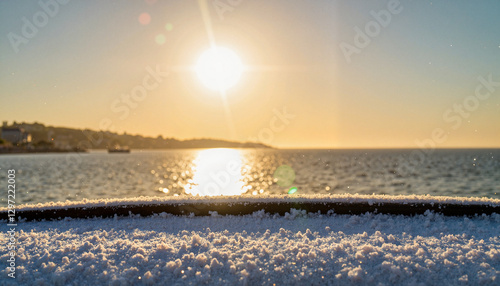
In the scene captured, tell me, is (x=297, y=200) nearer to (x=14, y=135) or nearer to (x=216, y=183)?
(x=216, y=183)

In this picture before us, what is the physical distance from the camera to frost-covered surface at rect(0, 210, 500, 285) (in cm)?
579

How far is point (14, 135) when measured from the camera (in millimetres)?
139125

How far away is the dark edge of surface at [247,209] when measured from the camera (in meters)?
8.95

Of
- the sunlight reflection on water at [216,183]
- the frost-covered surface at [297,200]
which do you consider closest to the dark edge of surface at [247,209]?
the frost-covered surface at [297,200]

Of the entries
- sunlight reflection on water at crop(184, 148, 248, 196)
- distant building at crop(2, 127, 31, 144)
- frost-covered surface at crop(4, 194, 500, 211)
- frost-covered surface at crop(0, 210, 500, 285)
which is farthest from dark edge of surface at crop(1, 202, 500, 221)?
distant building at crop(2, 127, 31, 144)

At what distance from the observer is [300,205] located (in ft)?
30.5

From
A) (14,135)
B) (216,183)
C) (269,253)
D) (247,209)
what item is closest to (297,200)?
(247,209)

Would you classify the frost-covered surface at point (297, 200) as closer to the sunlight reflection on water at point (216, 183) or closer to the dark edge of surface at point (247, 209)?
the dark edge of surface at point (247, 209)

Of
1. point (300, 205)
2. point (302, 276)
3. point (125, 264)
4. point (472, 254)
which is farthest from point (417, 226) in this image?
point (125, 264)

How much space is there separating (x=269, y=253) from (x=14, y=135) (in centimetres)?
16188

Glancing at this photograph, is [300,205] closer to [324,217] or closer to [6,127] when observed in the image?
[324,217]

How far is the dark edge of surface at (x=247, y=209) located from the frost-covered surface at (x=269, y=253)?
501mm

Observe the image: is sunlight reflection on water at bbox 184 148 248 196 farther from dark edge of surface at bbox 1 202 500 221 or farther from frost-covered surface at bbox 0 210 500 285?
frost-covered surface at bbox 0 210 500 285

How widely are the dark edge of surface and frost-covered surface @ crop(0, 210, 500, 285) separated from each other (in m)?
0.50
